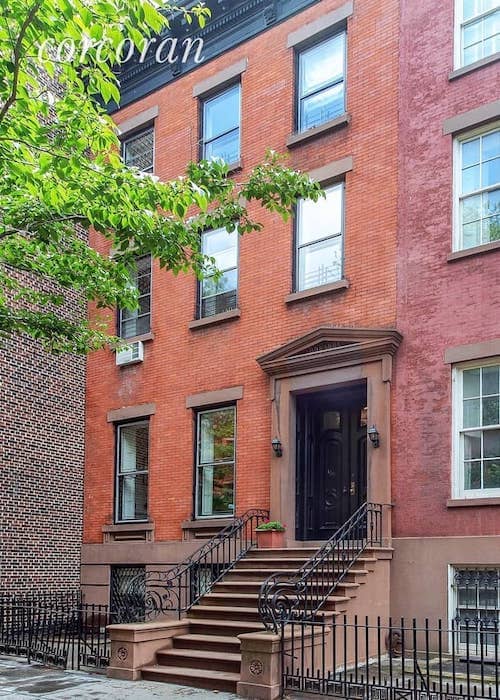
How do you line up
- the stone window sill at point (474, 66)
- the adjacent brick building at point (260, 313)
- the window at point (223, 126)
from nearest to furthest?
the stone window sill at point (474, 66) → the adjacent brick building at point (260, 313) → the window at point (223, 126)

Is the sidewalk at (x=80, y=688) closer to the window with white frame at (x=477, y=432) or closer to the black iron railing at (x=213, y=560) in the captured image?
the black iron railing at (x=213, y=560)

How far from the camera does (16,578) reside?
16.5m

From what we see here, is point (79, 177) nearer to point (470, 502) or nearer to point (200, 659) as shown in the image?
point (200, 659)

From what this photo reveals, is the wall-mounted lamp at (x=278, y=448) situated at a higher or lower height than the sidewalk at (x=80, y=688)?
higher

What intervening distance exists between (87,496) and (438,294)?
875 cm

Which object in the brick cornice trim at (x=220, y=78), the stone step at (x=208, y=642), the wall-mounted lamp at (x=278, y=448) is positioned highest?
the brick cornice trim at (x=220, y=78)

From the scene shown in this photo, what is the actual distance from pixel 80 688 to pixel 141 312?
8634 mm

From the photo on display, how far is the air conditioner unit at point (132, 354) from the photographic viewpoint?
1711cm

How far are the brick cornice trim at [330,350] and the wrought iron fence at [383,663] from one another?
12.8 ft

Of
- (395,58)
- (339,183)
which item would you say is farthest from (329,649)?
(395,58)

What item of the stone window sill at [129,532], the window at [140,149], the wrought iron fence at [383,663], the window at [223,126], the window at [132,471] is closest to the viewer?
the wrought iron fence at [383,663]

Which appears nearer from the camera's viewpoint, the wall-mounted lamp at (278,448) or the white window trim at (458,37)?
the white window trim at (458,37)

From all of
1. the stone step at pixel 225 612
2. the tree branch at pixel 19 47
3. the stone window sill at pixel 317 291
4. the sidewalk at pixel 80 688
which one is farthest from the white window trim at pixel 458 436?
the tree branch at pixel 19 47

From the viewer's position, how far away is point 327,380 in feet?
45.4
